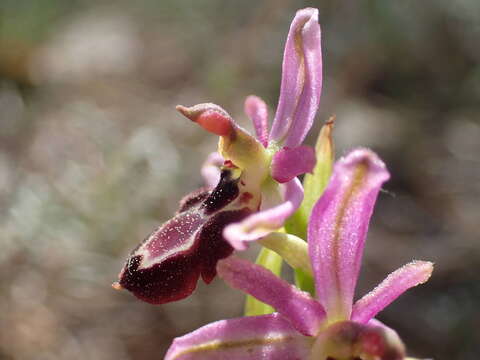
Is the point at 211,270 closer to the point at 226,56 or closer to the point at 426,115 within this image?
the point at 426,115

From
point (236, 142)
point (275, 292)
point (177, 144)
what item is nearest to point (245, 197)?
point (236, 142)

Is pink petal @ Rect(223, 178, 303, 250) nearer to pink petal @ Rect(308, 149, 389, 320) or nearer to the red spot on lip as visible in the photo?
pink petal @ Rect(308, 149, 389, 320)

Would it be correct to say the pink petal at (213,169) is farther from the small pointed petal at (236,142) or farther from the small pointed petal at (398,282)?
the small pointed petal at (398,282)

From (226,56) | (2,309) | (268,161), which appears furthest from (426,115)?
(268,161)

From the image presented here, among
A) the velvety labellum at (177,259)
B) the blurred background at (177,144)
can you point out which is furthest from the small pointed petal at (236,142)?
the blurred background at (177,144)

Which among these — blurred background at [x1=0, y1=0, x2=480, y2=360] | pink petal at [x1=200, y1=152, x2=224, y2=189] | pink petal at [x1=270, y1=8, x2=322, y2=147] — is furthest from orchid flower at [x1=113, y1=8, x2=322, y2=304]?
blurred background at [x1=0, y1=0, x2=480, y2=360]

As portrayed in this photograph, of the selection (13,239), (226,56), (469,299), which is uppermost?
(226,56)

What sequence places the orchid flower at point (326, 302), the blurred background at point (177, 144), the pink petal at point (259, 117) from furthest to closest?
1. the blurred background at point (177, 144)
2. the pink petal at point (259, 117)
3. the orchid flower at point (326, 302)
